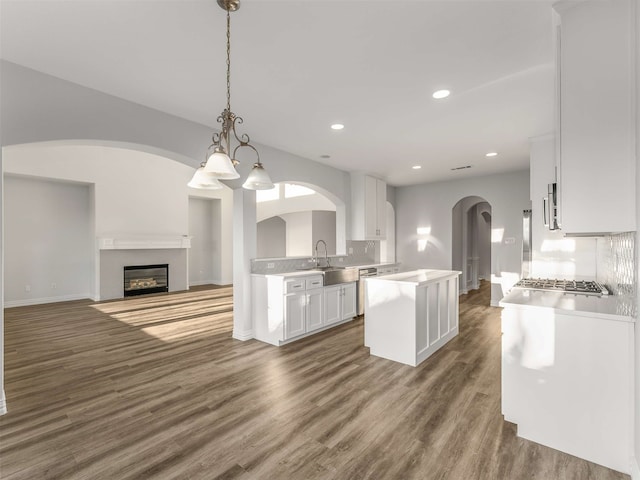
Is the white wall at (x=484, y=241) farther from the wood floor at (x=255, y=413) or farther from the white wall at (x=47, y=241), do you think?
the white wall at (x=47, y=241)

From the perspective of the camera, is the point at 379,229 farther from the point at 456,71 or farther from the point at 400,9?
the point at 400,9

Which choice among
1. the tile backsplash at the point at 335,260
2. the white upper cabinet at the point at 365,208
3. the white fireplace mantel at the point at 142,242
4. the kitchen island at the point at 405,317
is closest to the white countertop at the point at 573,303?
the kitchen island at the point at 405,317

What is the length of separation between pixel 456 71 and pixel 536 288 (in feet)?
6.51

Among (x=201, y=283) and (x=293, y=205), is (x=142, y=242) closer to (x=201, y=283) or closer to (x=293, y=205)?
(x=201, y=283)

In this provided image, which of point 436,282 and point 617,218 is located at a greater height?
point 617,218

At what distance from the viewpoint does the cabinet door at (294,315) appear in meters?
4.16

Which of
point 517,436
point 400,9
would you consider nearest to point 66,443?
point 517,436

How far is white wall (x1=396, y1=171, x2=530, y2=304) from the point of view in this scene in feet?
21.7

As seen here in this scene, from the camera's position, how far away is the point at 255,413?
254 cm

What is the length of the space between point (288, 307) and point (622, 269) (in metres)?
3.22

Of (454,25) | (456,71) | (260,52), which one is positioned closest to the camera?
(454,25)

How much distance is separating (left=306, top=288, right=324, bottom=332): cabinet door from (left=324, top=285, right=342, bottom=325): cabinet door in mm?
96

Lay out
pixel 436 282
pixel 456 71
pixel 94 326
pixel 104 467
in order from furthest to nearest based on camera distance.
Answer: pixel 94 326 < pixel 436 282 < pixel 456 71 < pixel 104 467

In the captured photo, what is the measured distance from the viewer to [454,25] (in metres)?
2.14
